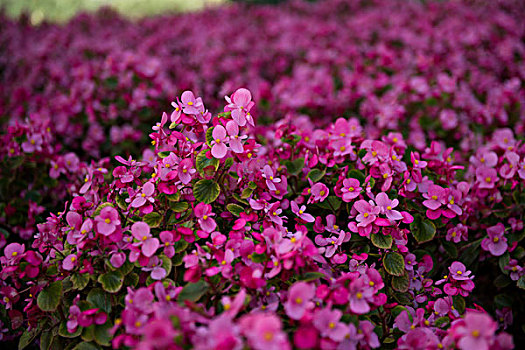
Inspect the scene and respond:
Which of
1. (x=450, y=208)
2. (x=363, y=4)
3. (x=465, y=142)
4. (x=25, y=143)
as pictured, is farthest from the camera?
(x=363, y=4)

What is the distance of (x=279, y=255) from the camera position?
0.95 m

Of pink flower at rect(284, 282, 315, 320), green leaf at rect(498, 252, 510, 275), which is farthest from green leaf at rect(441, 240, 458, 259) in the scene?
pink flower at rect(284, 282, 315, 320)

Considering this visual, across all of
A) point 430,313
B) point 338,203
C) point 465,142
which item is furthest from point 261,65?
point 430,313

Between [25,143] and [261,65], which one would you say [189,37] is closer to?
[261,65]

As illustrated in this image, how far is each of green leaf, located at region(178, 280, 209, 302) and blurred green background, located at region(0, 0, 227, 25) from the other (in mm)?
7938

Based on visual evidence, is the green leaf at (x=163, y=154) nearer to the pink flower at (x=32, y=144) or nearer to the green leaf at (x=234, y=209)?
the green leaf at (x=234, y=209)

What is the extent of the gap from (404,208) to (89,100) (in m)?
1.96

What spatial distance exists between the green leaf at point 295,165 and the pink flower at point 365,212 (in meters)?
0.32

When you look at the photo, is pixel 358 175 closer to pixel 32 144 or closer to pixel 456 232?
pixel 456 232

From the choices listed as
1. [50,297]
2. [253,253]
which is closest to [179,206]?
[253,253]

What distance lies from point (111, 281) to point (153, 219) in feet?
0.62

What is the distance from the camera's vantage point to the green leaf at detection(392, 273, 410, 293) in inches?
45.9

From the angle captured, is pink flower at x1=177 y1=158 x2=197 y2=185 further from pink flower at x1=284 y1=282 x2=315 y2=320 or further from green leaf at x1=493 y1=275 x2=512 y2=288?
green leaf at x1=493 y1=275 x2=512 y2=288

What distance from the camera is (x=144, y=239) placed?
3.37 ft
